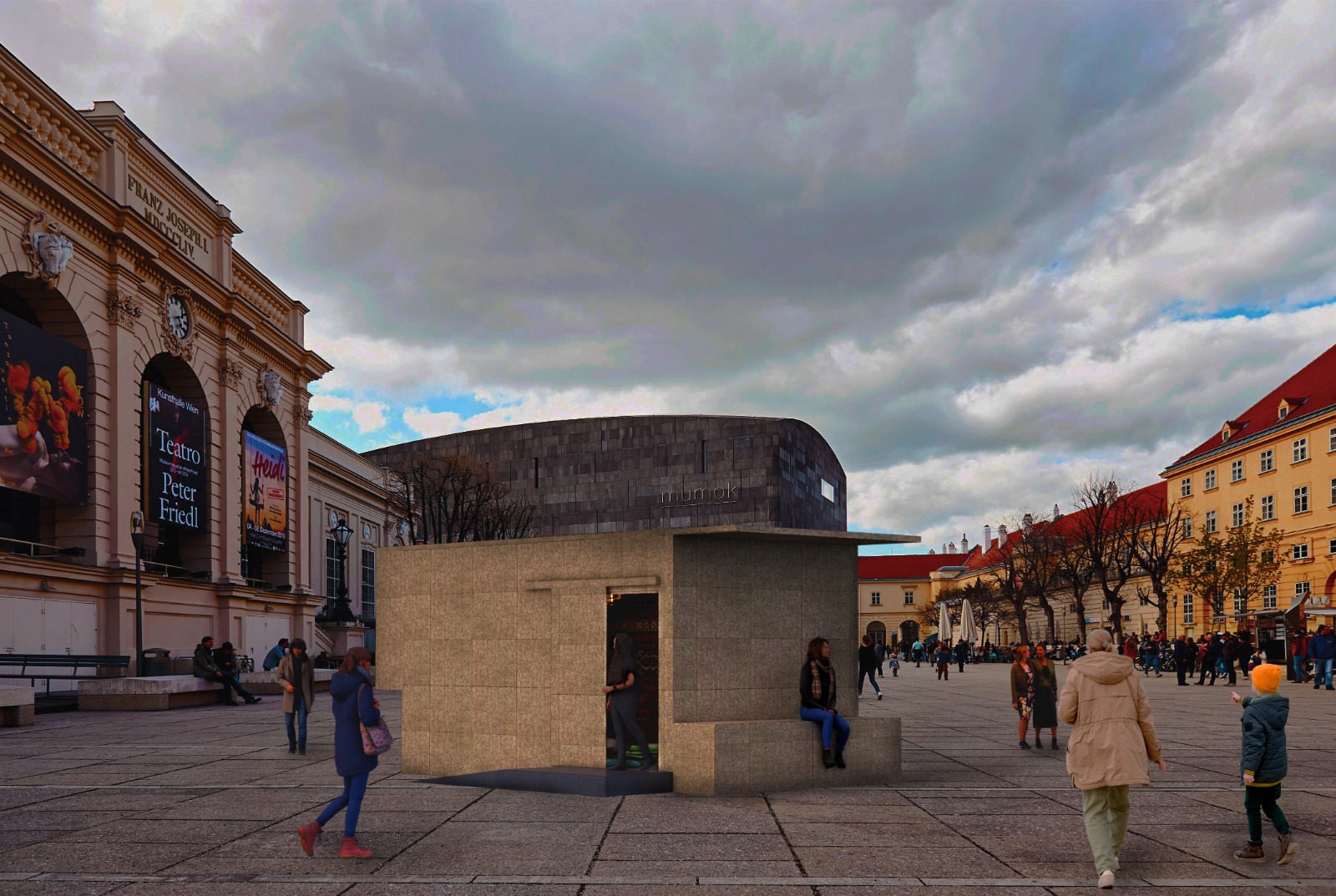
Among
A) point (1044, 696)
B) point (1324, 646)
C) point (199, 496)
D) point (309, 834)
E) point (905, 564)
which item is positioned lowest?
point (905, 564)

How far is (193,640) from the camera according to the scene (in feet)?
121

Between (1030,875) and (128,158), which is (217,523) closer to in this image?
(128,158)

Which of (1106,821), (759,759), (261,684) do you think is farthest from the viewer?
(261,684)

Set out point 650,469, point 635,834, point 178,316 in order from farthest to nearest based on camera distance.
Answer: point 650,469 < point 178,316 < point 635,834

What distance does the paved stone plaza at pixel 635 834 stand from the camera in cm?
740

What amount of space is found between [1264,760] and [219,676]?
24067 mm

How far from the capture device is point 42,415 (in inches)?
1128

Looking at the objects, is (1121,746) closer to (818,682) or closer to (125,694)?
(818,682)

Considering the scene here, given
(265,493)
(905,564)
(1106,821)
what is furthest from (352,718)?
(905,564)

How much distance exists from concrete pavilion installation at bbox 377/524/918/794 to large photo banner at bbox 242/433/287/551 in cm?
3178

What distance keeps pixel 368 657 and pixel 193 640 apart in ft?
103

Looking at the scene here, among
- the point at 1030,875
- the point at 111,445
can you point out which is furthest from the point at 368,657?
the point at 111,445

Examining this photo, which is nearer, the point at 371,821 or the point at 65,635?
the point at 371,821

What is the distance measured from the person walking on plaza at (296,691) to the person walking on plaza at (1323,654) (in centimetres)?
2601
